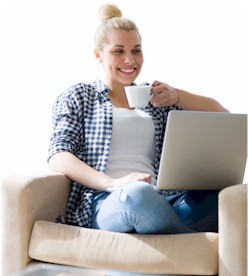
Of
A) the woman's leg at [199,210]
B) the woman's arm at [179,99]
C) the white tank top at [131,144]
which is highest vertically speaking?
the woman's arm at [179,99]

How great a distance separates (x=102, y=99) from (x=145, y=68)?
0.61 m

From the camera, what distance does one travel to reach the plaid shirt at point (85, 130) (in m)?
2.26

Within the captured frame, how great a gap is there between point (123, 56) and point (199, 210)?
68cm

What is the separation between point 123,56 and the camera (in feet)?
7.90

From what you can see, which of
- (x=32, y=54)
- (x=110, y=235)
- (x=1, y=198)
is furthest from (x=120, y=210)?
(x=32, y=54)

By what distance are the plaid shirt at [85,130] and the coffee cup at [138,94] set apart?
0.69 feet

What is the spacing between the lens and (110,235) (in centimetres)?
197

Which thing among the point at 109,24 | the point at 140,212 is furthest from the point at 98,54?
the point at 140,212

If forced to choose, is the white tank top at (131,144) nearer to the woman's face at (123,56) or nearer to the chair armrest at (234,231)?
the woman's face at (123,56)

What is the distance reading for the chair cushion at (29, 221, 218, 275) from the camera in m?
1.84

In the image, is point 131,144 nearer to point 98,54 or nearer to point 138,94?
point 138,94

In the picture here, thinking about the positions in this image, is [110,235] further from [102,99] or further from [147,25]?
[147,25]

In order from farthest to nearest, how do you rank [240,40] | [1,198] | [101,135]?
1. [240,40]
2. [101,135]
3. [1,198]

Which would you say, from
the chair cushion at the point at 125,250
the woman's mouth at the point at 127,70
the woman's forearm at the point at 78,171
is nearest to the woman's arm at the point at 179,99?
the woman's mouth at the point at 127,70
